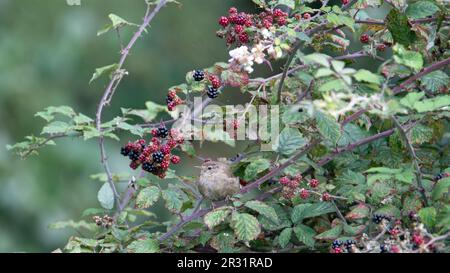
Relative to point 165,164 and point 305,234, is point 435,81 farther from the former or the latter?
point 165,164

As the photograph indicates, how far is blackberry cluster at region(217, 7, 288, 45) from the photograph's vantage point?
1.92 m

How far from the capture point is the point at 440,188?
1623 millimetres

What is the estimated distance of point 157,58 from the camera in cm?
459

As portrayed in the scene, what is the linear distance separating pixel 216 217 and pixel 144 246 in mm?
189

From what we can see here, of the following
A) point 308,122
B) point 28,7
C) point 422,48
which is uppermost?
point 28,7

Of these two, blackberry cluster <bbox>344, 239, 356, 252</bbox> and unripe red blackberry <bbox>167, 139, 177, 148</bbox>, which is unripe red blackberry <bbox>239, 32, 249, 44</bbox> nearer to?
unripe red blackberry <bbox>167, 139, 177, 148</bbox>

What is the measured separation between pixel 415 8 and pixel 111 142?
2.57 metres

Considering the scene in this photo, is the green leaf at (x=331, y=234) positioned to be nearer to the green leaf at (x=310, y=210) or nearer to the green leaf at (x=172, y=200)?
the green leaf at (x=310, y=210)

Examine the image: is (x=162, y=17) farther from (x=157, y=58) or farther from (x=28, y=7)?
(x=28, y=7)

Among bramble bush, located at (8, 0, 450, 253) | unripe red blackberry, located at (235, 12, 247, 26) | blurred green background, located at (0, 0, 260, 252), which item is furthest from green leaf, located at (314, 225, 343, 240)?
blurred green background, located at (0, 0, 260, 252)

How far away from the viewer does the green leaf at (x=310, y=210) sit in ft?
5.89

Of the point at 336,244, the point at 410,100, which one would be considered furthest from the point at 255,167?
the point at 410,100
